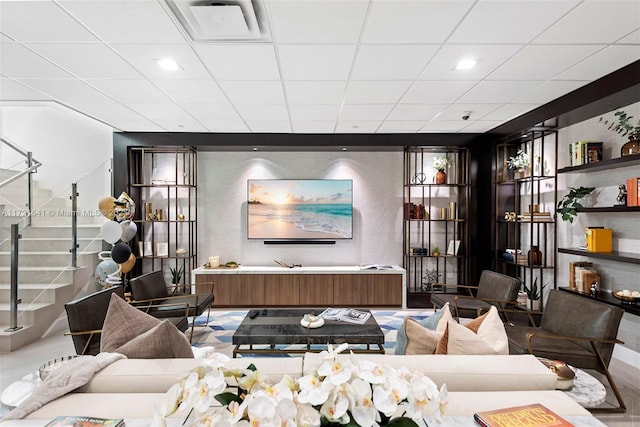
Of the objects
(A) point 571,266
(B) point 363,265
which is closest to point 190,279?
(B) point 363,265

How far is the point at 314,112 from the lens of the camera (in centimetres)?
435

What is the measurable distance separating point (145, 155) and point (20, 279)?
250cm

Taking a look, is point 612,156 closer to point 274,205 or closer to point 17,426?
point 274,205

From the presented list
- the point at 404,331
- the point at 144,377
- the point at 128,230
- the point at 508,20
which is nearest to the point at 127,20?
the point at 144,377

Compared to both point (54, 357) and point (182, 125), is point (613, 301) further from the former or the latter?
point (54, 357)

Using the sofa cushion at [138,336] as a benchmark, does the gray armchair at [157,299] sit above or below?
below

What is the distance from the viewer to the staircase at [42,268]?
4.16 m

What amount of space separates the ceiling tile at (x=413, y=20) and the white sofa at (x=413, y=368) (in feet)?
6.64

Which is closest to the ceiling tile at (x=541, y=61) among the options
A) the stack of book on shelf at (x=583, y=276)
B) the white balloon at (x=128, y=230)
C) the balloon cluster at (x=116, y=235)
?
the stack of book on shelf at (x=583, y=276)

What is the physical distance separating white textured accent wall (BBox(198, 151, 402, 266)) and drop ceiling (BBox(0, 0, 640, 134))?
5.12 ft

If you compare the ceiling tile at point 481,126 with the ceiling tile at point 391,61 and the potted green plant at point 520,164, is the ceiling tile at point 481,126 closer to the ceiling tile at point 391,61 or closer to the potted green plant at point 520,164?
the potted green plant at point 520,164

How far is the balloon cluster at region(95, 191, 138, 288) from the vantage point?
4789 mm

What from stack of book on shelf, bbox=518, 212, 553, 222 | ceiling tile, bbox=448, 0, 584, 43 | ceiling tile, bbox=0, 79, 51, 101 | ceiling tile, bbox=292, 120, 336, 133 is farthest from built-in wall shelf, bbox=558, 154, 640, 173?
ceiling tile, bbox=0, 79, 51, 101

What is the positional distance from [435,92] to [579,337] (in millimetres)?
2566
